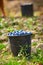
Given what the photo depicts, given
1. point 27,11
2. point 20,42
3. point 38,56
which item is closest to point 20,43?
point 20,42

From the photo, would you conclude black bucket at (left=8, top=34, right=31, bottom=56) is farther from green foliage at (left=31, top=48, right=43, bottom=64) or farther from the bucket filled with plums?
green foliage at (left=31, top=48, right=43, bottom=64)

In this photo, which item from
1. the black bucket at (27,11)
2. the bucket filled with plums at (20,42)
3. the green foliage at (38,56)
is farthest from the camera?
the black bucket at (27,11)

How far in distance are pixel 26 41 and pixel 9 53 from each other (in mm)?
477

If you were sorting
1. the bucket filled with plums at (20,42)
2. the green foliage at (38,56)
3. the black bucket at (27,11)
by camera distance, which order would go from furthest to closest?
the black bucket at (27,11) → the bucket filled with plums at (20,42) → the green foliage at (38,56)

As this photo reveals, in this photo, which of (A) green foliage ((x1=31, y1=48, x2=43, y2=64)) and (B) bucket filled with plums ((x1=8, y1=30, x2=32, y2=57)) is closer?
(A) green foliage ((x1=31, y1=48, x2=43, y2=64))

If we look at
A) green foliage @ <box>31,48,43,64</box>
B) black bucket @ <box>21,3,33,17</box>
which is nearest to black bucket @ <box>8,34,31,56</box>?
green foliage @ <box>31,48,43,64</box>

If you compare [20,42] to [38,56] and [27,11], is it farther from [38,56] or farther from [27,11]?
[27,11]

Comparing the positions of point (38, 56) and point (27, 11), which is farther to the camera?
point (27, 11)

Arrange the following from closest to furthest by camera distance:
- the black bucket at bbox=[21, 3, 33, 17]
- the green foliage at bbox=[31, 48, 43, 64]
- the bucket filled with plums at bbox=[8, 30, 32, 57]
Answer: the green foliage at bbox=[31, 48, 43, 64] → the bucket filled with plums at bbox=[8, 30, 32, 57] → the black bucket at bbox=[21, 3, 33, 17]

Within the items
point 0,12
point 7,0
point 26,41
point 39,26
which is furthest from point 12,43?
point 7,0

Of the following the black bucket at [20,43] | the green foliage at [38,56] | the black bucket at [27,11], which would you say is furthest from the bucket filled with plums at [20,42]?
the black bucket at [27,11]

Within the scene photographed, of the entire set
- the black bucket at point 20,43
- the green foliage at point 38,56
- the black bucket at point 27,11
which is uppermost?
the black bucket at point 20,43

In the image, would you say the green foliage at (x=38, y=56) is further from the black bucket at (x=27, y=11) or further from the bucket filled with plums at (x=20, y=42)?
the black bucket at (x=27, y=11)

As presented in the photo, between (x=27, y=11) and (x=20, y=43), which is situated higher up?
(x=20, y=43)
